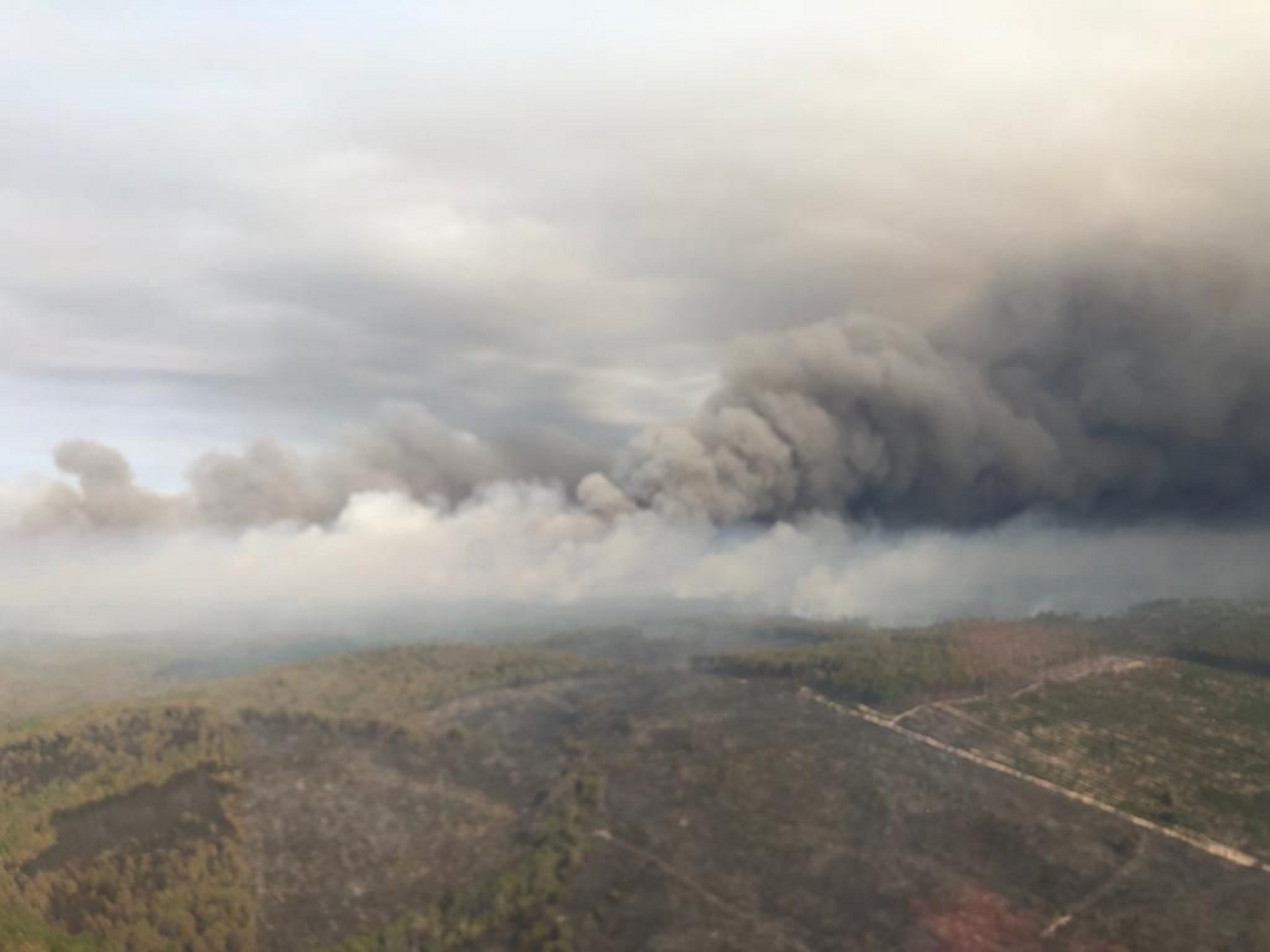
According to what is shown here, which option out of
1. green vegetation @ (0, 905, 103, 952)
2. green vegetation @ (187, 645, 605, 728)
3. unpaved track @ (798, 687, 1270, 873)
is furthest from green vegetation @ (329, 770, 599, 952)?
unpaved track @ (798, 687, 1270, 873)

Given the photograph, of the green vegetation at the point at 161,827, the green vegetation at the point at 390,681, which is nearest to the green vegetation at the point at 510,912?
the green vegetation at the point at 161,827

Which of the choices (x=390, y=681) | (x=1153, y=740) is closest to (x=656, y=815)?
(x=1153, y=740)

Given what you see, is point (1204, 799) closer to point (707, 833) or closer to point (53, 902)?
point (707, 833)

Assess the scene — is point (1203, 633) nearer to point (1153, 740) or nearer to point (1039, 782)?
point (1153, 740)

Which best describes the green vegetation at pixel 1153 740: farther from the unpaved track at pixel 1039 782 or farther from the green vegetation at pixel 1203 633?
the green vegetation at pixel 1203 633

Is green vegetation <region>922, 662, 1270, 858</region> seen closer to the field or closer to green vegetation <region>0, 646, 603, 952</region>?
the field
